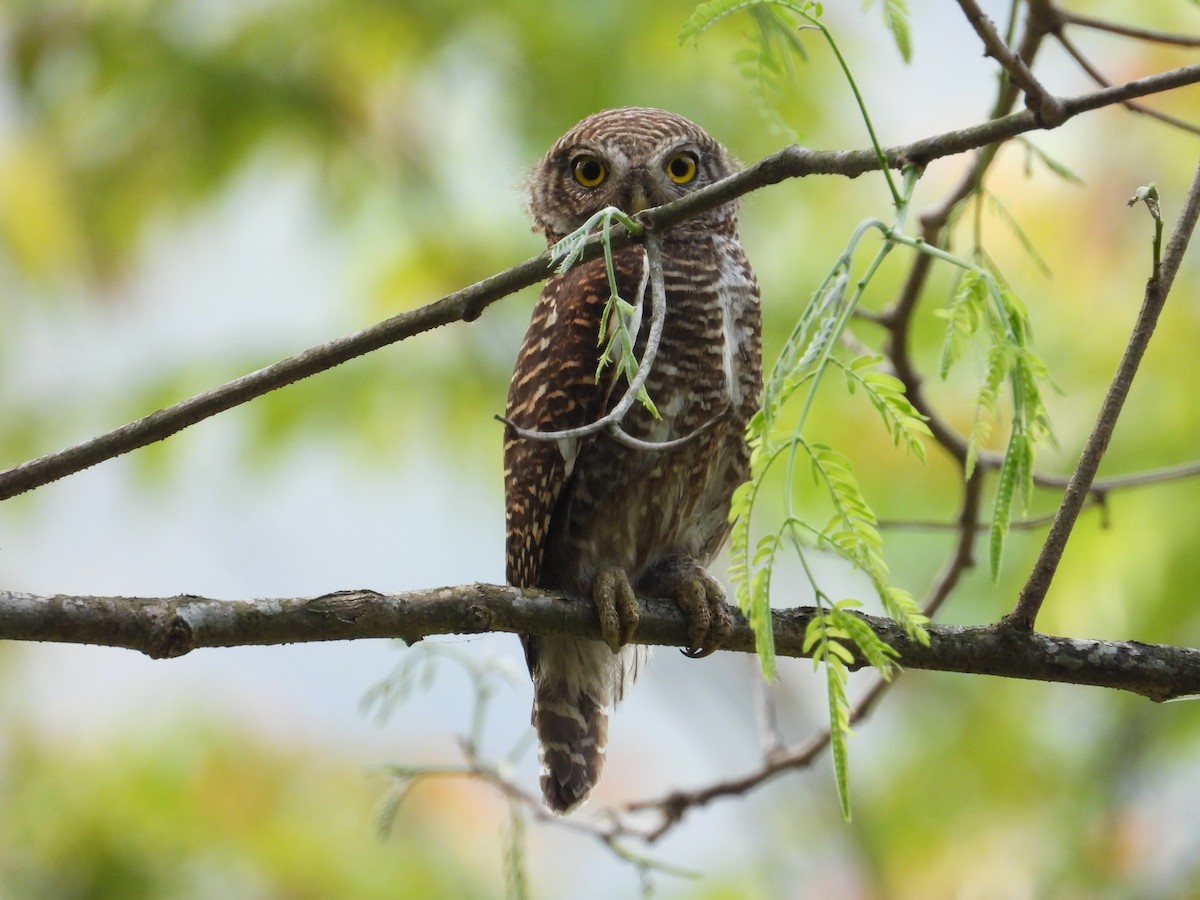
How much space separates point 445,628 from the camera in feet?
6.48

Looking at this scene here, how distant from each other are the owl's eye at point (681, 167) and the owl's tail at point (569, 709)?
110cm

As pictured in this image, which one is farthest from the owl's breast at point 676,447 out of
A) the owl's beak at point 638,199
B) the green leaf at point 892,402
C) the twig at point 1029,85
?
the green leaf at point 892,402

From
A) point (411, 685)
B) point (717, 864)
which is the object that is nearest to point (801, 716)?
point (717, 864)

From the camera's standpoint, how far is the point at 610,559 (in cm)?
278

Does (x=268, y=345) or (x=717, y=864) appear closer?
(x=268, y=345)

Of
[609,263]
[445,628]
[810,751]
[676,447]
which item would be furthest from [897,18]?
[810,751]

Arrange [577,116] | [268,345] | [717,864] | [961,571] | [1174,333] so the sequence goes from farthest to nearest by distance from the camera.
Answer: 1. [717,864]
2. [268,345]
3. [577,116]
4. [1174,333]
5. [961,571]

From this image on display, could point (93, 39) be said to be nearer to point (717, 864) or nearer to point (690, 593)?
point (690, 593)

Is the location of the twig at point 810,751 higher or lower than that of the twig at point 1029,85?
lower

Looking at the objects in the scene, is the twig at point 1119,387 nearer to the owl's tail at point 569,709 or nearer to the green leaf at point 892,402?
the green leaf at point 892,402

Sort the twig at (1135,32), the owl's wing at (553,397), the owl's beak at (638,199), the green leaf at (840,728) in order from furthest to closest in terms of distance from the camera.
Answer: the owl's beak at (638,199)
the owl's wing at (553,397)
the twig at (1135,32)
the green leaf at (840,728)

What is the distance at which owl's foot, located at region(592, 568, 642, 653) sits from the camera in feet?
7.80

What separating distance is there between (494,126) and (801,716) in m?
3.52

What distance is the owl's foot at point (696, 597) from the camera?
8.03ft
